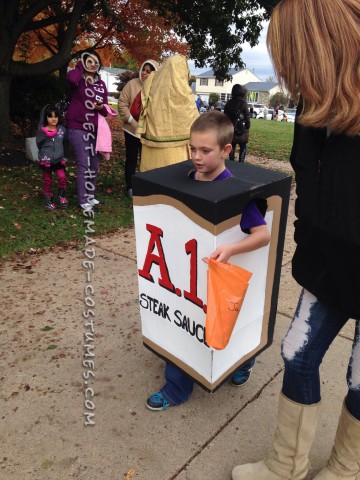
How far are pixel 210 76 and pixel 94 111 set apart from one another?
85026 millimetres

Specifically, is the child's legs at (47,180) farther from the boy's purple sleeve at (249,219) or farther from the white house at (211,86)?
the white house at (211,86)

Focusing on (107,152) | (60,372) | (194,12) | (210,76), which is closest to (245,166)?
(60,372)

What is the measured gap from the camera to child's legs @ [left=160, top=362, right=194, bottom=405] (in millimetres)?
2213

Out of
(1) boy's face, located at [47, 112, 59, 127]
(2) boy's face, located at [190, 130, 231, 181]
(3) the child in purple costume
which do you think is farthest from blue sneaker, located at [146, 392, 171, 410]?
(1) boy's face, located at [47, 112, 59, 127]

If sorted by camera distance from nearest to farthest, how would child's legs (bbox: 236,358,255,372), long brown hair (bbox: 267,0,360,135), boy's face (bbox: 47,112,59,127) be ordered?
long brown hair (bbox: 267,0,360,135), child's legs (bbox: 236,358,255,372), boy's face (bbox: 47,112,59,127)

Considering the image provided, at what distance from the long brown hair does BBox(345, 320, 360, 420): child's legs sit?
0.72 metres

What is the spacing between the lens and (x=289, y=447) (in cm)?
169

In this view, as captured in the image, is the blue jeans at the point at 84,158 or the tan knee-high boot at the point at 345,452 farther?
the blue jeans at the point at 84,158

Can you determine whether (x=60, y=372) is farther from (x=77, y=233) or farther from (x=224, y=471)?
(x=77, y=233)

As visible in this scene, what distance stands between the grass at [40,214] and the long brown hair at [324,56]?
3364mm

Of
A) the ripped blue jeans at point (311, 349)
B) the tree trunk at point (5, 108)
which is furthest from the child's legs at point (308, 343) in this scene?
the tree trunk at point (5, 108)

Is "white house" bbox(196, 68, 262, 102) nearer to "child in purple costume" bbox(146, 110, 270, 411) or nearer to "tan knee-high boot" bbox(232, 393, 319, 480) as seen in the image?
"child in purple costume" bbox(146, 110, 270, 411)

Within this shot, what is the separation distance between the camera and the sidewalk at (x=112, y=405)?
6.26 feet

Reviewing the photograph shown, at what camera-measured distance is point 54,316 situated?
9.90 ft
